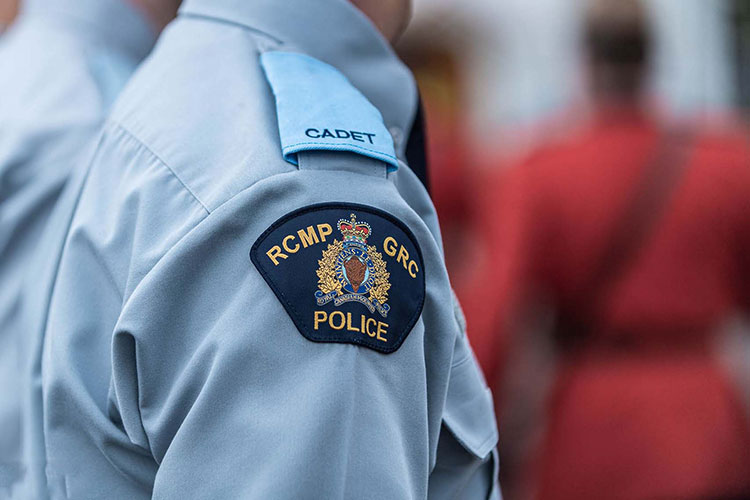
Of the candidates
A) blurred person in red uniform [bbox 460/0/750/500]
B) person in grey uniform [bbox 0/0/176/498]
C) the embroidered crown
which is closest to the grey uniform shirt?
person in grey uniform [bbox 0/0/176/498]

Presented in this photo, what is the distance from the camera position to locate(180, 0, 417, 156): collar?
1.17 metres

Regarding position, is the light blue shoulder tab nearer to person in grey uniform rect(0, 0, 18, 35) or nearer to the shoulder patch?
the shoulder patch

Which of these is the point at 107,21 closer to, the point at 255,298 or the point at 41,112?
the point at 41,112

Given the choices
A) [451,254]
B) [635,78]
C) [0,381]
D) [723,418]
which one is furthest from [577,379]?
[0,381]

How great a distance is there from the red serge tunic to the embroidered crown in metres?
1.57

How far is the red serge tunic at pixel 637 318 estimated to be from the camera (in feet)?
7.88

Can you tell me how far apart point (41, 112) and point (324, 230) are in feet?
2.37

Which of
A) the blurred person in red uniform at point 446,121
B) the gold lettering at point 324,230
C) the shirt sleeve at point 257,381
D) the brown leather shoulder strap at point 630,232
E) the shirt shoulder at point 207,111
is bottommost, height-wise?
the blurred person in red uniform at point 446,121

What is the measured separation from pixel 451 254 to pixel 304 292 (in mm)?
2746

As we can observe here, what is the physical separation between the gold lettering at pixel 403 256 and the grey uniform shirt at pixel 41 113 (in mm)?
531

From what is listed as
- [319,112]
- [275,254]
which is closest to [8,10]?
[319,112]

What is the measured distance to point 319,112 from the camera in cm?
104

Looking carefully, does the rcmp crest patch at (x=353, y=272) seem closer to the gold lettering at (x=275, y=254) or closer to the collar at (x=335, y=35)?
the gold lettering at (x=275, y=254)

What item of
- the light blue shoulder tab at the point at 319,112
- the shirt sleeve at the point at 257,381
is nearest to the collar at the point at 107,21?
the light blue shoulder tab at the point at 319,112
